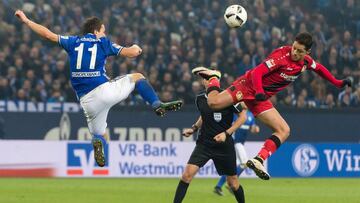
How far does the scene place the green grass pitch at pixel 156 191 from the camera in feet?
52.3

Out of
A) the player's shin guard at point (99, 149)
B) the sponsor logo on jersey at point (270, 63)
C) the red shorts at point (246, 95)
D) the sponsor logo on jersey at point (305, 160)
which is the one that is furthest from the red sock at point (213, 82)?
the sponsor logo on jersey at point (305, 160)

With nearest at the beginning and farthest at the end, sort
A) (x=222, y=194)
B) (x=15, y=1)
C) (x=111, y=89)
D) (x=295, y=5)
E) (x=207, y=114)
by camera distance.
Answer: (x=111, y=89)
(x=207, y=114)
(x=222, y=194)
(x=15, y=1)
(x=295, y=5)

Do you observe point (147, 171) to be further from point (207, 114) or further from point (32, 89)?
point (207, 114)

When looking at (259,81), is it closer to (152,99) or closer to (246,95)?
(246,95)

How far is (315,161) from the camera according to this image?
23844 millimetres

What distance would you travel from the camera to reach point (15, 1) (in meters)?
24.6

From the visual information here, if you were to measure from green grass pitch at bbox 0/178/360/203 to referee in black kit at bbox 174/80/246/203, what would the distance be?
Result: 2.13m

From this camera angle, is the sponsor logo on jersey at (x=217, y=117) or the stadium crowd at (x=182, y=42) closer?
the sponsor logo on jersey at (x=217, y=117)

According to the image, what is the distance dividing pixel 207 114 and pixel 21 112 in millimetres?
9529

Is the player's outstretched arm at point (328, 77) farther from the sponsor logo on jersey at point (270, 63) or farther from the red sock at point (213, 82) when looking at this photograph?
the red sock at point (213, 82)

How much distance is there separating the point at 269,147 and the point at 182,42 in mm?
12904

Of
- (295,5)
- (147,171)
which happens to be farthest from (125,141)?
(295,5)

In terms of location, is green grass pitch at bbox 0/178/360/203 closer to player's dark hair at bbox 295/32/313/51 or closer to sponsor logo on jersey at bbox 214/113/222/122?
sponsor logo on jersey at bbox 214/113/222/122

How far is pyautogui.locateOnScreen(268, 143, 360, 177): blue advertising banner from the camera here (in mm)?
23641
